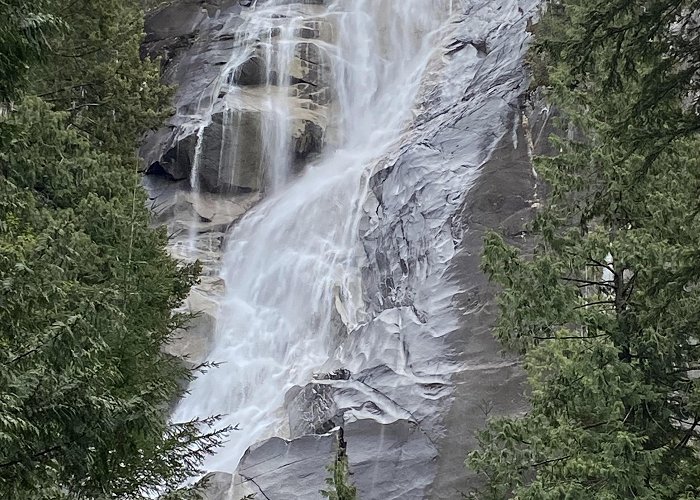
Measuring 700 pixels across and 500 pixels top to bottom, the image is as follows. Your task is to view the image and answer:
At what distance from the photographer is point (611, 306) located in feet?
28.9

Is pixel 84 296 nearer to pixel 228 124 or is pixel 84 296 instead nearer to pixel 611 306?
pixel 611 306

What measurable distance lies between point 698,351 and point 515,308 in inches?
71.9

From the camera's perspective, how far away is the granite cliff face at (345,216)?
14117 millimetres

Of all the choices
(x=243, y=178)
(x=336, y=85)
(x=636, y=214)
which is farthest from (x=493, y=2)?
(x=636, y=214)

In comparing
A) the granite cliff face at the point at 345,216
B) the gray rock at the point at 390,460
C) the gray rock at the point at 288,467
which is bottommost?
the gray rock at the point at 288,467

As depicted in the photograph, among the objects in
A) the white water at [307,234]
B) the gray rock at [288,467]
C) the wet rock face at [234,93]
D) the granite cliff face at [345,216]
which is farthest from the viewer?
the wet rock face at [234,93]

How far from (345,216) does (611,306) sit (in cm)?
1465

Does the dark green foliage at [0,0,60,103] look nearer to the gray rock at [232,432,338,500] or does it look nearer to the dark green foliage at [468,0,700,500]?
the dark green foliage at [468,0,700,500]

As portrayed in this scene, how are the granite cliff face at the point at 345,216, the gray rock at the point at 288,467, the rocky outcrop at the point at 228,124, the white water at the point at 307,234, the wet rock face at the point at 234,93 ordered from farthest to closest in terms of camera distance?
the wet rock face at the point at 234,93 < the rocky outcrop at the point at 228,124 < the white water at the point at 307,234 < the granite cliff face at the point at 345,216 < the gray rock at the point at 288,467

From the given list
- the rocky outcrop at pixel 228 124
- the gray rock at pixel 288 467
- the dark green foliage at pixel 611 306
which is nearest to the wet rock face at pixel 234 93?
the rocky outcrop at pixel 228 124

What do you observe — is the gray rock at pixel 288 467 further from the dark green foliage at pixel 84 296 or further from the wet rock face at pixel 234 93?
the wet rock face at pixel 234 93

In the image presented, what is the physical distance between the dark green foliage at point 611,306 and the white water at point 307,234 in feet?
30.5

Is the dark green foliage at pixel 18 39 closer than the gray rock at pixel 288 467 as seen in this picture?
Yes

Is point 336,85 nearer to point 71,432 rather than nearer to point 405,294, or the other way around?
point 405,294
